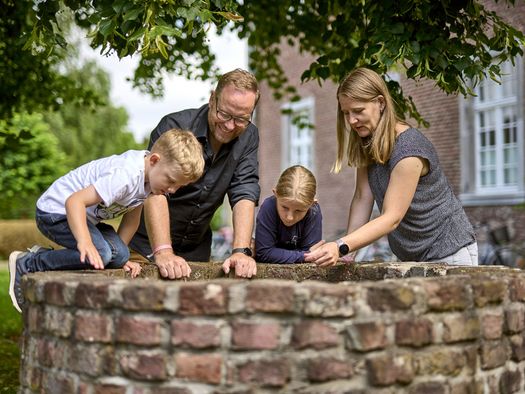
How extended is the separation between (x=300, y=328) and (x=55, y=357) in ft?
3.22

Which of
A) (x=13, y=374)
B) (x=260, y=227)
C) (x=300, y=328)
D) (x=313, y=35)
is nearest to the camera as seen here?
(x=300, y=328)

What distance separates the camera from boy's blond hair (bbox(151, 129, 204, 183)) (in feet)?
13.0

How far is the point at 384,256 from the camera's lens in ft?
40.6

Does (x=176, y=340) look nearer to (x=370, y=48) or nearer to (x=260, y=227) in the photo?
(x=260, y=227)

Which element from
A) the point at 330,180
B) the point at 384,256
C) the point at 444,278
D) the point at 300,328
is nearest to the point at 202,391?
the point at 300,328

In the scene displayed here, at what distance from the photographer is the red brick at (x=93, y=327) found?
316 cm

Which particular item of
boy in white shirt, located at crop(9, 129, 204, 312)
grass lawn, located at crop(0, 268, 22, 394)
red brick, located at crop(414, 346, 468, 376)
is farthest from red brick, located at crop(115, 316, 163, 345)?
grass lawn, located at crop(0, 268, 22, 394)

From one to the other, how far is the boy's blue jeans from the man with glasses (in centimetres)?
21

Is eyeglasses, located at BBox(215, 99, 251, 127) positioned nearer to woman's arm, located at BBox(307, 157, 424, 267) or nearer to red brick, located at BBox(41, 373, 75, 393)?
woman's arm, located at BBox(307, 157, 424, 267)

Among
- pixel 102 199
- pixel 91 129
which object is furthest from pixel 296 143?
pixel 102 199

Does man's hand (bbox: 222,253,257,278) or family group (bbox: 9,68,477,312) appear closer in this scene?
family group (bbox: 9,68,477,312)

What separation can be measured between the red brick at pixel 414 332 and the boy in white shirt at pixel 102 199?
129 centimetres

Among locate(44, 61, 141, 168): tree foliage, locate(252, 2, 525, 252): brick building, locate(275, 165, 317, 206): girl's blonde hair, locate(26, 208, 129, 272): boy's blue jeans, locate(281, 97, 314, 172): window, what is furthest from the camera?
locate(44, 61, 141, 168): tree foliage

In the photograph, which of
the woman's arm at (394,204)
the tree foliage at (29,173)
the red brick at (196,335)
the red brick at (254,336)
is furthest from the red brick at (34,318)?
Result: the tree foliage at (29,173)
